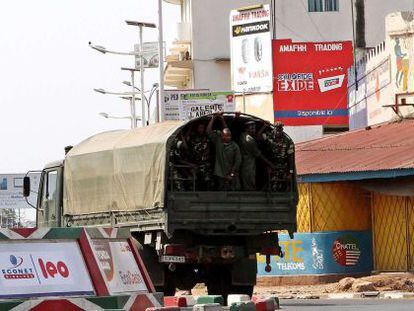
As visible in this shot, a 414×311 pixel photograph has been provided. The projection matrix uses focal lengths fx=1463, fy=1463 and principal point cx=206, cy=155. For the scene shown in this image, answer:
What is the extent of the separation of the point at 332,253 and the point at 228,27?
36869 millimetres

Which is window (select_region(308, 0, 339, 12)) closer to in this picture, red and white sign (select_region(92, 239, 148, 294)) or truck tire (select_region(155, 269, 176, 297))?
truck tire (select_region(155, 269, 176, 297))

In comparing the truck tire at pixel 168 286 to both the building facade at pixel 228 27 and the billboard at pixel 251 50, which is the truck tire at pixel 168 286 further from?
the building facade at pixel 228 27

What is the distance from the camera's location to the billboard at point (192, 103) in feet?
178

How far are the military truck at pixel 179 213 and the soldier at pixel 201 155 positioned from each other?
0.17 metres

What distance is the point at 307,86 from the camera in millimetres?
55031

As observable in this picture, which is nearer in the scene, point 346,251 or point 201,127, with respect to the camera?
point 201,127

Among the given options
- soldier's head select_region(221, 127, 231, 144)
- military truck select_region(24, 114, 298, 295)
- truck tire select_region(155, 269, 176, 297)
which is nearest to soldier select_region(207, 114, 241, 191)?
soldier's head select_region(221, 127, 231, 144)

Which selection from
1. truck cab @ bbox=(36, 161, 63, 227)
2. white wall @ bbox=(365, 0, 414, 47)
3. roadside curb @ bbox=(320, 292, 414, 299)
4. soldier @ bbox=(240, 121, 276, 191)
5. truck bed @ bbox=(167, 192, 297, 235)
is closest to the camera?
truck bed @ bbox=(167, 192, 297, 235)

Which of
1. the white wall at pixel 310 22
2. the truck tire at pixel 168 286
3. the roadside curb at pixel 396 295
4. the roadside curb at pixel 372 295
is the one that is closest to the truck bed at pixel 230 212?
the truck tire at pixel 168 286

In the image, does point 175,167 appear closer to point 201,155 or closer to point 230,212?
point 201,155

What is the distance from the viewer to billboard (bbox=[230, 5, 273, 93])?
184 ft

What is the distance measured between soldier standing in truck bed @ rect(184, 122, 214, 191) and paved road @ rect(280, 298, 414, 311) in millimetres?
2433

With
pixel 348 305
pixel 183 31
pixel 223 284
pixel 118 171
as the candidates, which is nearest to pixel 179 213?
pixel 223 284

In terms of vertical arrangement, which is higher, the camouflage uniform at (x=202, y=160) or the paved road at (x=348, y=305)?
the camouflage uniform at (x=202, y=160)
